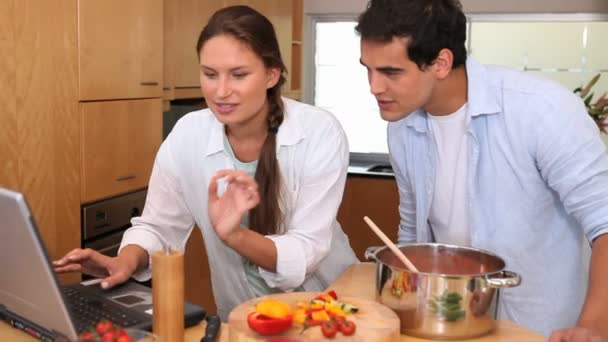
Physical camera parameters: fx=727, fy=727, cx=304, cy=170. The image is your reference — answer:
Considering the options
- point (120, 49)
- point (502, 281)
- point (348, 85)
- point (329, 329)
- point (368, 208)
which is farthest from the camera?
point (348, 85)

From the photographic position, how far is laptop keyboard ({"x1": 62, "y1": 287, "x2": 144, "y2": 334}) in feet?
4.08

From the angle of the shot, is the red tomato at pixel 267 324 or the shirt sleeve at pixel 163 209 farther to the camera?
the shirt sleeve at pixel 163 209

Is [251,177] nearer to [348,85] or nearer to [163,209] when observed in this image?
[163,209]

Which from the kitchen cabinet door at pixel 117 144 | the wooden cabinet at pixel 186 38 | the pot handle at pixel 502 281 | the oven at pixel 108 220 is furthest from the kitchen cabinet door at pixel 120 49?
the pot handle at pixel 502 281

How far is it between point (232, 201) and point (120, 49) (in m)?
1.52

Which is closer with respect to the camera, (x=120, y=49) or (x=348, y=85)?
(x=120, y=49)

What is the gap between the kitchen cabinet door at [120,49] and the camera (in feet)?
8.36

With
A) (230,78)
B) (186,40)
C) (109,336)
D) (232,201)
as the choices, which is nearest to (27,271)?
(109,336)

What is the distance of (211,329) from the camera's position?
1217 millimetres

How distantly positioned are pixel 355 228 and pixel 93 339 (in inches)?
144

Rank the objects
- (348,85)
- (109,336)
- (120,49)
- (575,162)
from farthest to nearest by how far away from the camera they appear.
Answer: (348,85) → (120,49) → (575,162) → (109,336)

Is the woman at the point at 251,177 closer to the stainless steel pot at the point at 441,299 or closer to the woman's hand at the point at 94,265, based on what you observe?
the woman's hand at the point at 94,265

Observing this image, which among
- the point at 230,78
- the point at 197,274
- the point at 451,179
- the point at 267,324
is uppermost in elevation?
the point at 230,78

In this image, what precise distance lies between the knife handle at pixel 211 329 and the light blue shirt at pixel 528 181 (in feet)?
2.35
